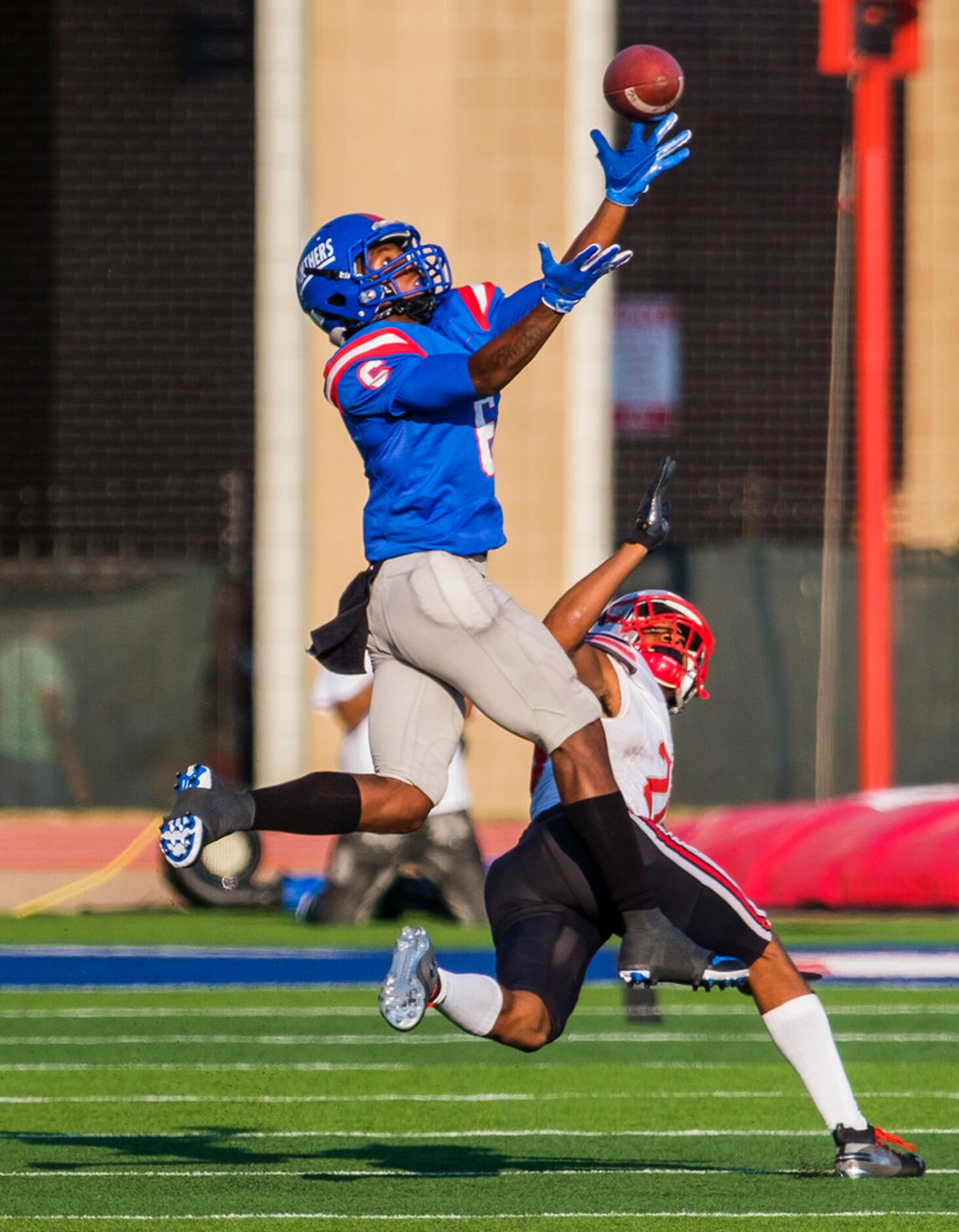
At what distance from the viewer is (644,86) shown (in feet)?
22.1

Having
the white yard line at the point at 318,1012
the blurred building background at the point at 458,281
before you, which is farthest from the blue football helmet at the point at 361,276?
the blurred building background at the point at 458,281

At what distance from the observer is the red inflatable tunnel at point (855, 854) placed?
1366 centimetres

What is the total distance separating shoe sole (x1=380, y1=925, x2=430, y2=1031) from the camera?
19.2 ft

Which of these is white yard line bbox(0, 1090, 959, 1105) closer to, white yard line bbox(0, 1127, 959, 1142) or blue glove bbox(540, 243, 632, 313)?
white yard line bbox(0, 1127, 959, 1142)

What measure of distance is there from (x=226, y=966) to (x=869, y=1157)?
589 cm

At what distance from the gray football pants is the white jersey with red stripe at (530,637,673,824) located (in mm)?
247

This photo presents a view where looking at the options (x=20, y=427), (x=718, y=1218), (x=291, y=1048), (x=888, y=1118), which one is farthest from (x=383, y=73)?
(x=718, y=1218)

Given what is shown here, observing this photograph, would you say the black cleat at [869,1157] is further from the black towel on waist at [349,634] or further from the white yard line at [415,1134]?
the black towel on waist at [349,634]

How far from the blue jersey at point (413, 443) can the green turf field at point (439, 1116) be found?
168 cm

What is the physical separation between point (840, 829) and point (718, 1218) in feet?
27.3

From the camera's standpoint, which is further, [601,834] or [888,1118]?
[888,1118]

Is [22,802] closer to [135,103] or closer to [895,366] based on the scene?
[135,103]

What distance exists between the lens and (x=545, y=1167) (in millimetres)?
6828

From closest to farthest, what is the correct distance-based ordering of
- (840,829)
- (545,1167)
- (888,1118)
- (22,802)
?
(545,1167), (888,1118), (840,829), (22,802)
